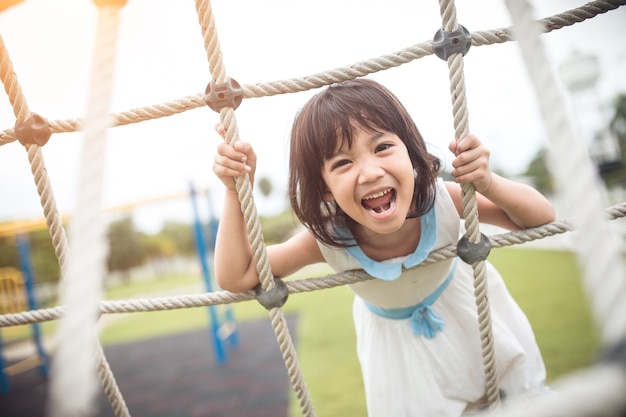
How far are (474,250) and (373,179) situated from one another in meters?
0.24

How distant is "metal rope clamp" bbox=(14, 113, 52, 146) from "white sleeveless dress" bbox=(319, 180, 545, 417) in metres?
0.63

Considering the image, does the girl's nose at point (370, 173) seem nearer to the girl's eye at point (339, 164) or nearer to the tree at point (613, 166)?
the girl's eye at point (339, 164)

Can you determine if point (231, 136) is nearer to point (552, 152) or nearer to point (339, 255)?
point (339, 255)

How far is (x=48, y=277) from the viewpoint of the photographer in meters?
15.6

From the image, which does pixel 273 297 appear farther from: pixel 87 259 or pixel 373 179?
pixel 87 259

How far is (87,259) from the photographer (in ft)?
1.04

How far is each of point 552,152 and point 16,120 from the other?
912 millimetres

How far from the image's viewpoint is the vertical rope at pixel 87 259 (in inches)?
11.1

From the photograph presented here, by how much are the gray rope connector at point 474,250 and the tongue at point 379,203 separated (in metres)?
0.16

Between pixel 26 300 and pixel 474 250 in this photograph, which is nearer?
pixel 474 250

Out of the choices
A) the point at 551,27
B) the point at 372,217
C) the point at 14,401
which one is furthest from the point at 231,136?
the point at 14,401

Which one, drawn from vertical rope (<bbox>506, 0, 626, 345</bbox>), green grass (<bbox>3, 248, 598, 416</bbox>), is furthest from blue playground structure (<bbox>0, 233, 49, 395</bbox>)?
vertical rope (<bbox>506, 0, 626, 345</bbox>)

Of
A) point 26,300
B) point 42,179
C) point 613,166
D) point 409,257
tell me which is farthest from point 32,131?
point 613,166

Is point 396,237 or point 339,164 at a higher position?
point 339,164
